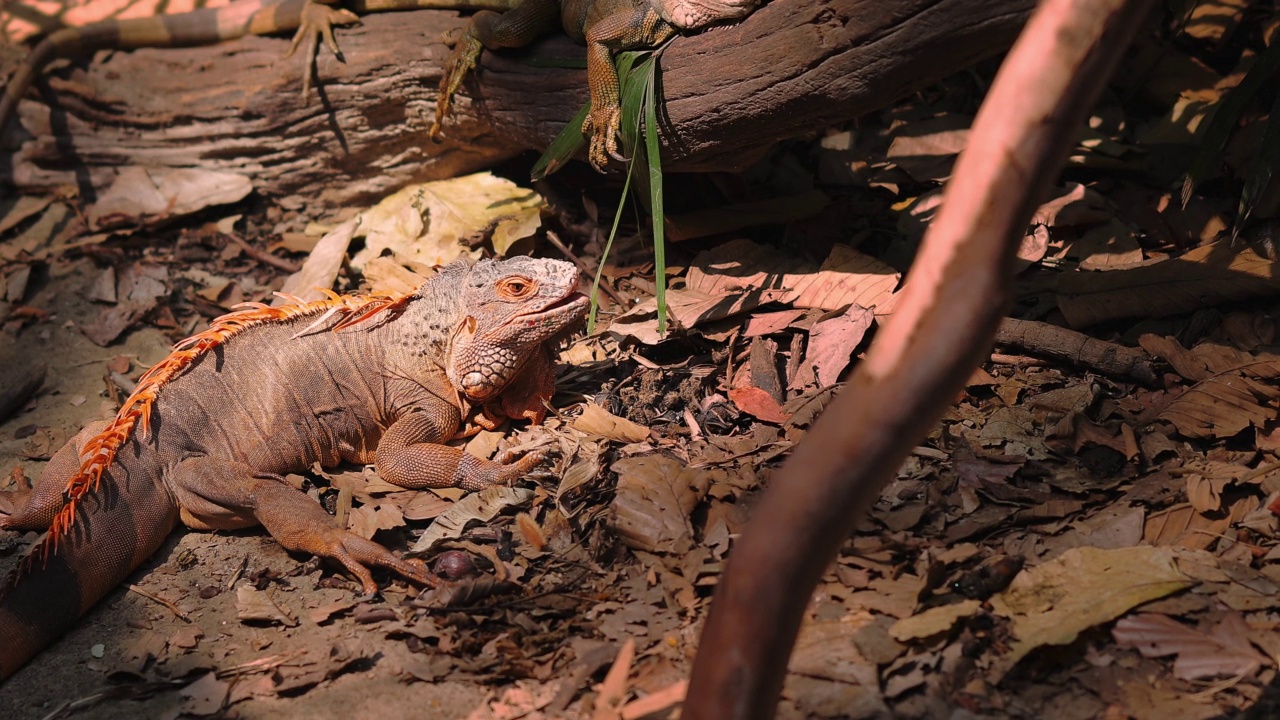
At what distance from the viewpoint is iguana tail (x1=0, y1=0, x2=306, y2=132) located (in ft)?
20.0

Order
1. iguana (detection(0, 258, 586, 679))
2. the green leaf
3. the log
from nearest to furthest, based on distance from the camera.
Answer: iguana (detection(0, 258, 586, 679)) < the log < the green leaf

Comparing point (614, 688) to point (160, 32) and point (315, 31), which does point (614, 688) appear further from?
point (160, 32)

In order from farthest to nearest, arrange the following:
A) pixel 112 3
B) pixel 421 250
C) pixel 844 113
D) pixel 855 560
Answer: pixel 112 3, pixel 421 250, pixel 844 113, pixel 855 560

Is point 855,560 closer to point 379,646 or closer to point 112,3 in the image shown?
point 379,646

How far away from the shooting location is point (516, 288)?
413cm

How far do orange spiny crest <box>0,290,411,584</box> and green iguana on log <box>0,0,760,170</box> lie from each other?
1.36m

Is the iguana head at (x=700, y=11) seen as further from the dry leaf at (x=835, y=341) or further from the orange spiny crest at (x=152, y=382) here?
the orange spiny crest at (x=152, y=382)

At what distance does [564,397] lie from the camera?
14.5ft

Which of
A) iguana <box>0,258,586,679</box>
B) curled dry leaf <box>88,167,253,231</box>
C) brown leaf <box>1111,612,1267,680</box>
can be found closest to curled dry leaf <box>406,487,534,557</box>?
iguana <box>0,258,586,679</box>

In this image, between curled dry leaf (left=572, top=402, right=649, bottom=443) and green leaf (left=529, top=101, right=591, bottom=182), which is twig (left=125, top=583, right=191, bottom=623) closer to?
curled dry leaf (left=572, top=402, right=649, bottom=443)

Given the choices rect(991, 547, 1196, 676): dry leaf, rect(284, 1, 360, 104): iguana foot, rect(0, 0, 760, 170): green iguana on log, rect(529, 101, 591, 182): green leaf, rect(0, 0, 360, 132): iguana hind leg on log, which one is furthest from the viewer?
rect(0, 0, 360, 132): iguana hind leg on log

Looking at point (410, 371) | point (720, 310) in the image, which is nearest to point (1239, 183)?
point (720, 310)

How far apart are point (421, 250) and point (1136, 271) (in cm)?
377

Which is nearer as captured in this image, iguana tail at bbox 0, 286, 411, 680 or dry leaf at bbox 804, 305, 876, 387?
iguana tail at bbox 0, 286, 411, 680
